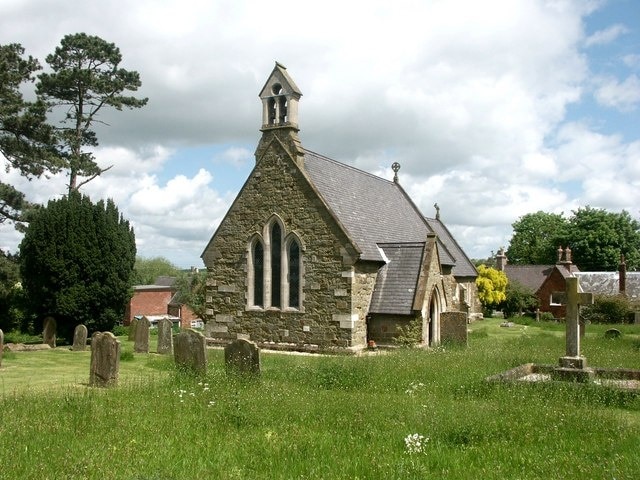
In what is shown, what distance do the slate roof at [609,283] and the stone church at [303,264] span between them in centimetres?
2887

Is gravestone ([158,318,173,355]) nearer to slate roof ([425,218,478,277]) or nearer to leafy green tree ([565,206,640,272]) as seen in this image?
slate roof ([425,218,478,277])

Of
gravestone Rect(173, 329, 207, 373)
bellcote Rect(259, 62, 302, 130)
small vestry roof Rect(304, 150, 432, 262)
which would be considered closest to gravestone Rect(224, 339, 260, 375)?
gravestone Rect(173, 329, 207, 373)

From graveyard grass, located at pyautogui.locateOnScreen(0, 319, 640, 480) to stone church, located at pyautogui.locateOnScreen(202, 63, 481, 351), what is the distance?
25.8 ft

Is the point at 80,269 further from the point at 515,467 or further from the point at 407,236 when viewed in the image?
the point at 515,467

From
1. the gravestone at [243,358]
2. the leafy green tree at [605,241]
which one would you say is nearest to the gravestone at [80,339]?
the gravestone at [243,358]

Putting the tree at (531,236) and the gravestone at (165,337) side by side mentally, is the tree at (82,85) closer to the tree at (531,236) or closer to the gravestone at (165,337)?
the gravestone at (165,337)

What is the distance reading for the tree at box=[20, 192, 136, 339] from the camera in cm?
2653

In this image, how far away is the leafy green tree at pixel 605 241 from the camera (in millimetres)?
66250

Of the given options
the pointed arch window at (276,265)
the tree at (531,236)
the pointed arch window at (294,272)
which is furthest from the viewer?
the tree at (531,236)

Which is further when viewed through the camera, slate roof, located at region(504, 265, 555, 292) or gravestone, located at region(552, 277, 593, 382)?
slate roof, located at region(504, 265, 555, 292)

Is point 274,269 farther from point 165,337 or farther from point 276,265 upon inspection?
point 165,337

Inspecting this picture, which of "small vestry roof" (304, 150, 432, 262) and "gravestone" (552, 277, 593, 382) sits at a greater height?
"small vestry roof" (304, 150, 432, 262)

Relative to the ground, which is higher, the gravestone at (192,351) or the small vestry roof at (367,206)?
the small vestry roof at (367,206)

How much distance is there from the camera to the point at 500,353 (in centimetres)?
1742
